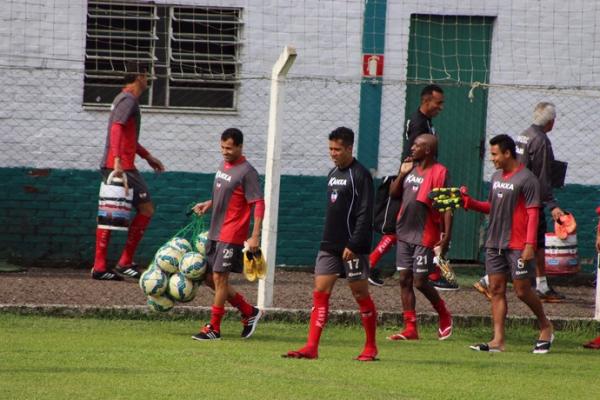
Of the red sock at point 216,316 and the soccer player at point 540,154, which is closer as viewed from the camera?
the red sock at point 216,316

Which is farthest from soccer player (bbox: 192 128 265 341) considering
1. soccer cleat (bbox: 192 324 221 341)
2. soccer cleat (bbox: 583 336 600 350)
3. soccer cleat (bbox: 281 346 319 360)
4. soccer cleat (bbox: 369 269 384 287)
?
soccer cleat (bbox: 369 269 384 287)

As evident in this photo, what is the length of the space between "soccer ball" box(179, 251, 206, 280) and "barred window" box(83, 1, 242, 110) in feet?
12.3

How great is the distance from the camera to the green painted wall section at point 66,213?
14.3 m

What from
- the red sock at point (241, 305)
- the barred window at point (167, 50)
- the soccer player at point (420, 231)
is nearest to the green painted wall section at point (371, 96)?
the barred window at point (167, 50)

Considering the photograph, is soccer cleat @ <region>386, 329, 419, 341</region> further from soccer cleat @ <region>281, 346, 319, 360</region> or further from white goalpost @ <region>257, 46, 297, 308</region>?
soccer cleat @ <region>281, 346, 319, 360</region>

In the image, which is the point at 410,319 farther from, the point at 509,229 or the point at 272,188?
the point at 272,188

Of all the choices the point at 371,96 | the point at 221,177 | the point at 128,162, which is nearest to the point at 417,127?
the point at 221,177

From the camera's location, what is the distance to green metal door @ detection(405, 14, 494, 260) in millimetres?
14945

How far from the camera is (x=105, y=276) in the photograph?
43.6 ft

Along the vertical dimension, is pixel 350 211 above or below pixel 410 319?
above

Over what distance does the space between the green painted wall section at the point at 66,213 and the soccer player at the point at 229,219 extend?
370 cm

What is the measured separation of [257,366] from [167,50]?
19.8 feet

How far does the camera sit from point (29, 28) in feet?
46.8

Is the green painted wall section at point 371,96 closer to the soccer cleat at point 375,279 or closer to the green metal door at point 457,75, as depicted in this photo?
the green metal door at point 457,75
